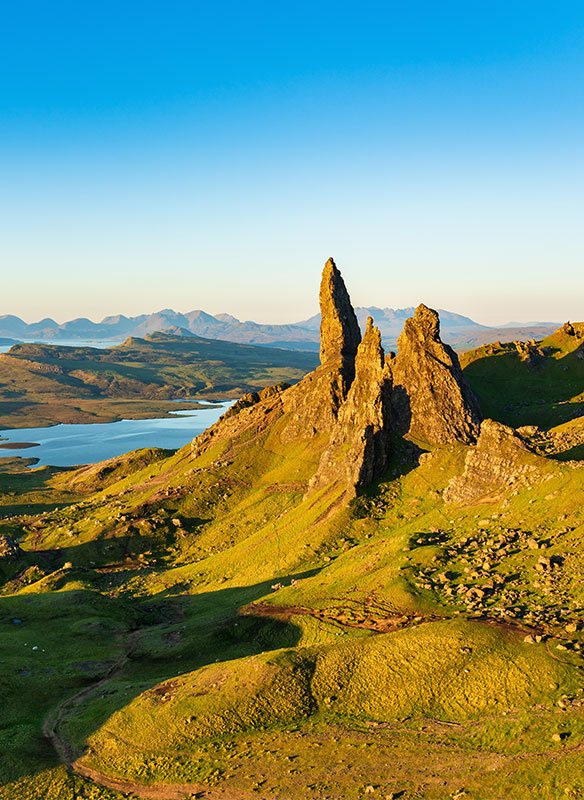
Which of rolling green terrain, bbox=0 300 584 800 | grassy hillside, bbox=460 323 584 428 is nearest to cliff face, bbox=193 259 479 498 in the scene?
rolling green terrain, bbox=0 300 584 800

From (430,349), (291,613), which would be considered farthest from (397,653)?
(430,349)

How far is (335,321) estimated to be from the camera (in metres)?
152

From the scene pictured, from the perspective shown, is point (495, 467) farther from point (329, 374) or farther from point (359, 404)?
point (329, 374)

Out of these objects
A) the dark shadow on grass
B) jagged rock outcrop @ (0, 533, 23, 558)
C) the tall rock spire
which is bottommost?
jagged rock outcrop @ (0, 533, 23, 558)

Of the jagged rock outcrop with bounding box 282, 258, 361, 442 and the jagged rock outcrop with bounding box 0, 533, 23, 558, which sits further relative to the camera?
the jagged rock outcrop with bounding box 282, 258, 361, 442

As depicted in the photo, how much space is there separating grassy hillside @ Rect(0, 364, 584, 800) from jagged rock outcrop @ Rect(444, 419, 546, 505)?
0.58m

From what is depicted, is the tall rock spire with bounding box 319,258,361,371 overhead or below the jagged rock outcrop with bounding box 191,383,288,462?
overhead

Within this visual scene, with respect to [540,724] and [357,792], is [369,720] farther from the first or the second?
[540,724]

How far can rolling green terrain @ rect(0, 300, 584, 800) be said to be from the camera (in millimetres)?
41219

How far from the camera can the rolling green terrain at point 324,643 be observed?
41219mm

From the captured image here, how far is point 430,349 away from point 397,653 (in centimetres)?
8486

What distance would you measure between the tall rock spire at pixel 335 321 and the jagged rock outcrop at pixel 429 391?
76.5 feet

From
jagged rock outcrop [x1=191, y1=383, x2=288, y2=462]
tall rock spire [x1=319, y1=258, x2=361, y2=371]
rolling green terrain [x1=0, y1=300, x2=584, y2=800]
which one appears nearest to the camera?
rolling green terrain [x1=0, y1=300, x2=584, y2=800]

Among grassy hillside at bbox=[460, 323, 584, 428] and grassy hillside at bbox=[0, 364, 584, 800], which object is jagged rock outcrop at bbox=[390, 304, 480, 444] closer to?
grassy hillside at bbox=[0, 364, 584, 800]
